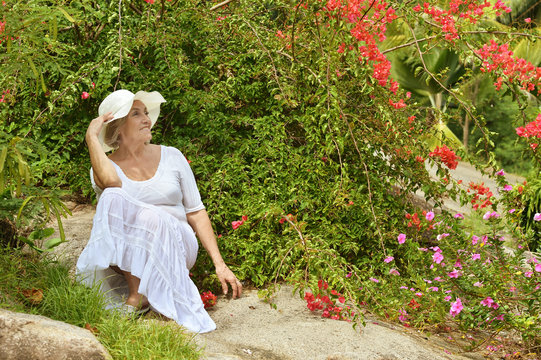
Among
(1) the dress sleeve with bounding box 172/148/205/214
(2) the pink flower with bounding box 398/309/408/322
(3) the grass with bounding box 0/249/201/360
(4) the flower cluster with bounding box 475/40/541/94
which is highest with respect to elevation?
(4) the flower cluster with bounding box 475/40/541/94

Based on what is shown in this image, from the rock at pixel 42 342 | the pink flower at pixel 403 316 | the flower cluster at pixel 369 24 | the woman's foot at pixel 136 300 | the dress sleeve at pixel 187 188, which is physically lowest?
the pink flower at pixel 403 316

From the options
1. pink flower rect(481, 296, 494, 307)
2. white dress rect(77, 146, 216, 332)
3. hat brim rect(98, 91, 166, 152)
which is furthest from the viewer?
hat brim rect(98, 91, 166, 152)

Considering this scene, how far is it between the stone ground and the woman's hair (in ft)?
2.87

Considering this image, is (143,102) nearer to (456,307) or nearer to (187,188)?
(187,188)

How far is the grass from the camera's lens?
9.34ft

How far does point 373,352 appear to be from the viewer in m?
3.28

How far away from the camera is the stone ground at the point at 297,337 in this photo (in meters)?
3.25

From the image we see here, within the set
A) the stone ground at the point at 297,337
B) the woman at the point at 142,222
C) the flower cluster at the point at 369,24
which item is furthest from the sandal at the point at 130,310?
the flower cluster at the point at 369,24

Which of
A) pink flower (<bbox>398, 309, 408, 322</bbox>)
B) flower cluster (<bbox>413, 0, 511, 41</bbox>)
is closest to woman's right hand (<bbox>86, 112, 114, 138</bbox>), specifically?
pink flower (<bbox>398, 309, 408, 322</bbox>)

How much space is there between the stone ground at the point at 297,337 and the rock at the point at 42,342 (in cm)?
62

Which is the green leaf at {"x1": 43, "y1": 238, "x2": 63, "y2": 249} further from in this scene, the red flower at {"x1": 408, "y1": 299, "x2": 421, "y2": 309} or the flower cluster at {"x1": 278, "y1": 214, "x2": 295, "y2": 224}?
Answer: the red flower at {"x1": 408, "y1": 299, "x2": 421, "y2": 309}

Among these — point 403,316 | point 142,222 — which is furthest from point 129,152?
point 403,316

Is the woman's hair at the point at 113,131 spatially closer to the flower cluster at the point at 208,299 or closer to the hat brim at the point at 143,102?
the hat brim at the point at 143,102

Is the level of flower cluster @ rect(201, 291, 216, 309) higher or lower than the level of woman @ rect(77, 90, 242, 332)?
lower
